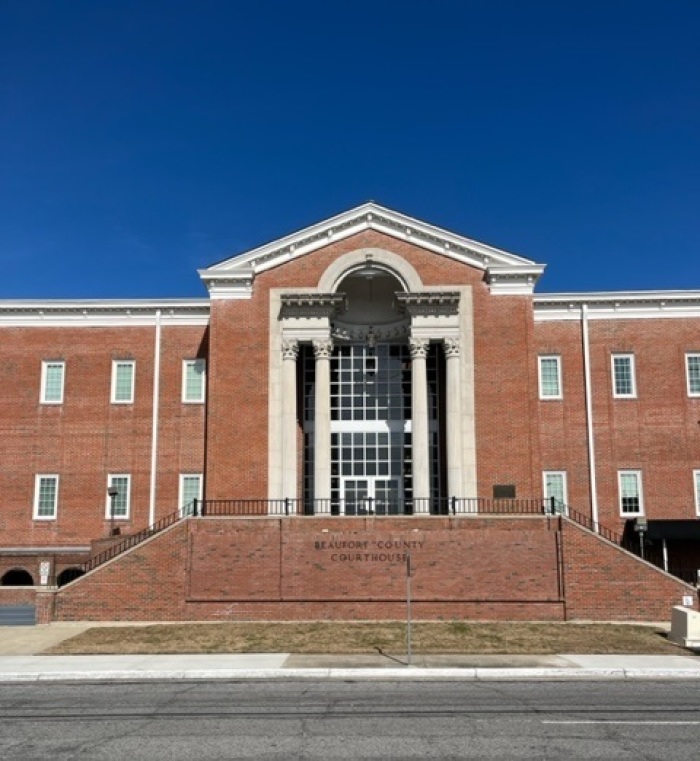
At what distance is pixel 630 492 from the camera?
36.3 m

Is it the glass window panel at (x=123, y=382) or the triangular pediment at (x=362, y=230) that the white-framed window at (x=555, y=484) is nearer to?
the triangular pediment at (x=362, y=230)

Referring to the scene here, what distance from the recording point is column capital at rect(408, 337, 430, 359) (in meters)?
33.5

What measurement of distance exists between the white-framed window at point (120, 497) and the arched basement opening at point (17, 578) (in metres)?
4.07

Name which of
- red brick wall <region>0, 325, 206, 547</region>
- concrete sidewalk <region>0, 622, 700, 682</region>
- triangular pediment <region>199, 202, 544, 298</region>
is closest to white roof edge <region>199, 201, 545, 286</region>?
triangular pediment <region>199, 202, 544, 298</region>

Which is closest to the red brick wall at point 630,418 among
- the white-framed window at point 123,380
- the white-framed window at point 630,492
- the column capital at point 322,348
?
the white-framed window at point 630,492

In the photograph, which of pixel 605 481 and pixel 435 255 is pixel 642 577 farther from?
pixel 435 255

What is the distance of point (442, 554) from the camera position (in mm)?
27812

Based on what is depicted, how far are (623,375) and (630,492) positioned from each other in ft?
16.8

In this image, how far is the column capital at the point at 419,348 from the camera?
110ft

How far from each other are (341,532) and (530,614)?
21.8 ft

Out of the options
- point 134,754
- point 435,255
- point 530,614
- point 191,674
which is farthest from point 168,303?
point 134,754

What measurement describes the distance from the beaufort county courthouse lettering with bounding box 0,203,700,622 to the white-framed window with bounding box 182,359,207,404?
99 millimetres

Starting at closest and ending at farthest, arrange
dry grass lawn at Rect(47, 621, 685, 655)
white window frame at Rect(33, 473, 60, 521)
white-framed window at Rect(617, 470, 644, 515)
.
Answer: dry grass lawn at Rect(47, 621, 685, 655)
white-framed window at Rect(617, 470, 644, 515)
white window frame at Rect(33, 473, 60, 521)

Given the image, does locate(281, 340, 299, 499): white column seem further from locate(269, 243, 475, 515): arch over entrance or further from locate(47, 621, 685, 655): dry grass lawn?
locate(47, 621, 685, 655): dry grass lawn
